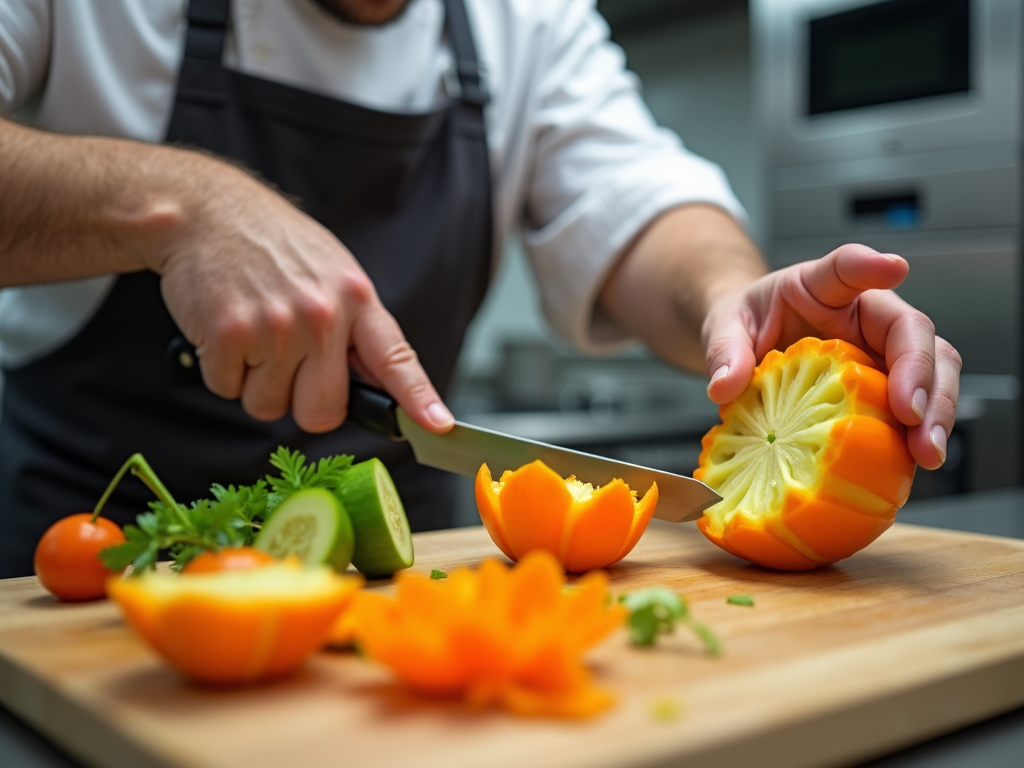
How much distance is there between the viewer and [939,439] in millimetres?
1282

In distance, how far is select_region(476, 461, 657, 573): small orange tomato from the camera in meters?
1.27

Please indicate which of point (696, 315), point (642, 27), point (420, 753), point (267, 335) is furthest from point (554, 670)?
point (642, 27)

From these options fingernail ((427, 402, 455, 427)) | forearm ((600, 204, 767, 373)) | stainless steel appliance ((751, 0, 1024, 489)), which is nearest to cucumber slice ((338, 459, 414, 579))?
fingernail ((427, 402, 455, 427))

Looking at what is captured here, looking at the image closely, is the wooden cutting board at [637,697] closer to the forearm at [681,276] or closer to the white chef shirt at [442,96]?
the forearm at [681,276]

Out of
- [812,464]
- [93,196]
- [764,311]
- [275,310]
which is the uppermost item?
[93,196]

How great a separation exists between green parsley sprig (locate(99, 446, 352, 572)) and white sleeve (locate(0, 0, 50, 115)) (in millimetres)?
836

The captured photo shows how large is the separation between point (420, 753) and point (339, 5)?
155 centimetres

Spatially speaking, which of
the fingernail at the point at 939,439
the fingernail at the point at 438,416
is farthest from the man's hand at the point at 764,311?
the fingernail at the point at 438,416

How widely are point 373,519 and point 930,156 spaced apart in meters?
2.84

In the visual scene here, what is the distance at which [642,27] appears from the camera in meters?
4.73

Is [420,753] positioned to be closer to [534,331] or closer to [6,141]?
[6,141]

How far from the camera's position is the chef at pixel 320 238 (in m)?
1.44

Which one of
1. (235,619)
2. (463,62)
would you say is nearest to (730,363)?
(235,619)

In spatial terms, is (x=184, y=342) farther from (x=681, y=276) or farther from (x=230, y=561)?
(x=681, y=276)
